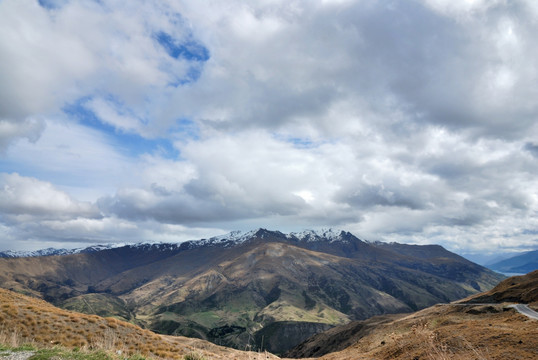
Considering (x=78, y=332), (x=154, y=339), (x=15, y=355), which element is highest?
(x=15, y=355)

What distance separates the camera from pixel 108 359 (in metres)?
18.0

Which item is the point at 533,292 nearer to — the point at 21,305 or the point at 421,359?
the point at 421,359

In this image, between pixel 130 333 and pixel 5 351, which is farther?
pixel 130 333

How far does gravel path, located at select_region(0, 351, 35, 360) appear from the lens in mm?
17500

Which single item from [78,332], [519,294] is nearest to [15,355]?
[78,332]

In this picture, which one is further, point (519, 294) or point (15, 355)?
point (519, 294)

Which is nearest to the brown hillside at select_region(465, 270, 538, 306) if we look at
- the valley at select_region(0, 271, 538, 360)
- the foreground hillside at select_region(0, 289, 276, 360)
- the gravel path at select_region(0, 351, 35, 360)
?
the valley at select_region(0, 271, 538, 360)

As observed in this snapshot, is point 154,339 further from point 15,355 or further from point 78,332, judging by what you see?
point 15,355

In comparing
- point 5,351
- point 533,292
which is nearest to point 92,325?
point 5,351

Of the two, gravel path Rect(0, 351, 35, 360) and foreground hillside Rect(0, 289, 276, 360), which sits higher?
gravel path Rect(0, 351, 35, 360)

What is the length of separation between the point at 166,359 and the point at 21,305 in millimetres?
23594

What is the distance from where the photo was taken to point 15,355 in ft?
59.5

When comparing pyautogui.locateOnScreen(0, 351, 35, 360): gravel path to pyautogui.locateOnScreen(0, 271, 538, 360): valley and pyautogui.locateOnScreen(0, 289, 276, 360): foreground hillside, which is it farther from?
pyautogui.locateOnScreen(0, 289, 276, 360): foreground hillside

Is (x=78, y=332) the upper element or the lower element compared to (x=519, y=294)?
lower
